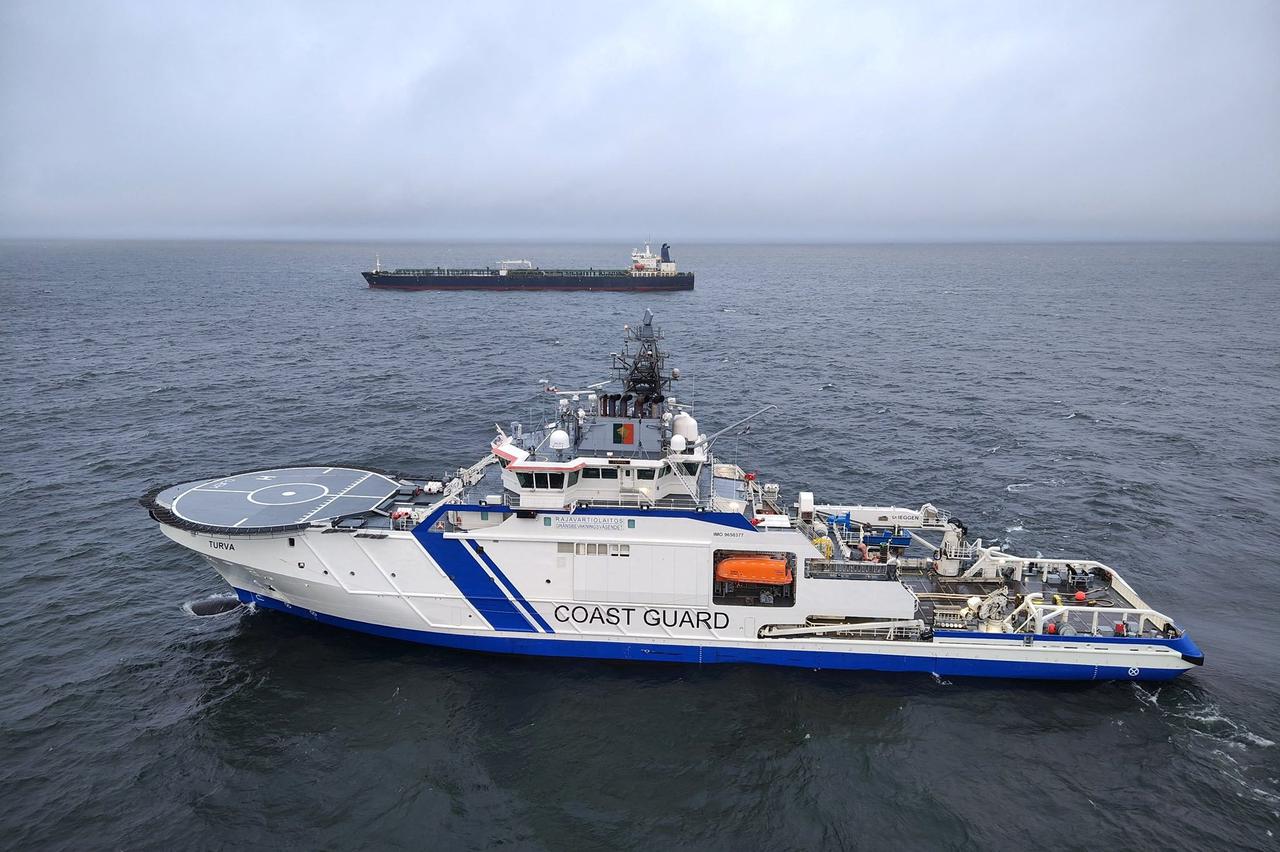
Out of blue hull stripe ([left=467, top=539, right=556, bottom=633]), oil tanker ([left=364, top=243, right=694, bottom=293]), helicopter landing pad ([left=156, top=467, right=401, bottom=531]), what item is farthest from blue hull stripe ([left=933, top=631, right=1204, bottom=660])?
oil tanker ([left=364, top=243, right=694, bottom=293])

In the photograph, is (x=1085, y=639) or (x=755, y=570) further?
(x=755, y=570)

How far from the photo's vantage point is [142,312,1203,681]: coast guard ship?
72.4 ft

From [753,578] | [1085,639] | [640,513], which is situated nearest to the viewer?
[1085,639]

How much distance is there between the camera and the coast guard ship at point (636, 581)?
22078 millimetres

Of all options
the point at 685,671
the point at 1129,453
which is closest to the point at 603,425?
the point at 685,671

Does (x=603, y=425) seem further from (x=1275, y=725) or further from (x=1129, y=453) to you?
(x=1129, y=453)

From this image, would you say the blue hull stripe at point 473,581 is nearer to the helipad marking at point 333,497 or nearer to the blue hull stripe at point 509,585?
the blue hull stripe at point 509,585

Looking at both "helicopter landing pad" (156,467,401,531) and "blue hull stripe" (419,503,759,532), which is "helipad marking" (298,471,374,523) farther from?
"blue hull stripe" (419,503,759,532)

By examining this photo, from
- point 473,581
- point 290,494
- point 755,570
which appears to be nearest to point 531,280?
point 290,494

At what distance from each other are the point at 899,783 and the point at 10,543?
35.7 meters

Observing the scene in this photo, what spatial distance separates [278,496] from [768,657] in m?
17.9

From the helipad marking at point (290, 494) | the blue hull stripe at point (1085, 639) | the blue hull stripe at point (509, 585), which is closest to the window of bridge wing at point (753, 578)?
the blue hull stripe at point (1085, 639)

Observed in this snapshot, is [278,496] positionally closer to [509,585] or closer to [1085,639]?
[509,585]

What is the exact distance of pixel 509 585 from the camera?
22672 mm
